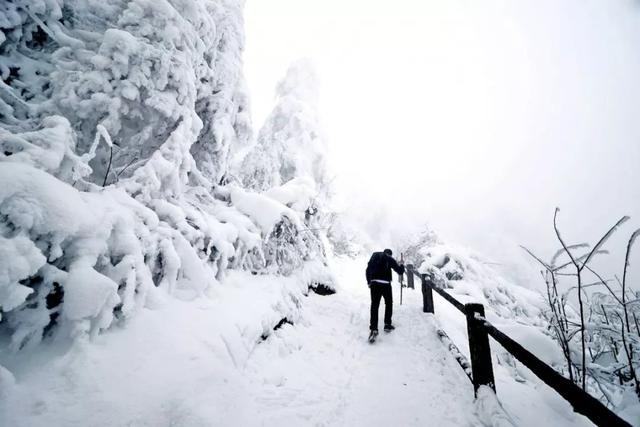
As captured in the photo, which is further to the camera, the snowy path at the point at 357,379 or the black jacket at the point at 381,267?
the black jacket at the point at 381,267

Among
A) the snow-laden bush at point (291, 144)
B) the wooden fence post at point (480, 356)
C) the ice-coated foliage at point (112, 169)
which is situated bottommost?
the wooden fence post at point (480, 356)

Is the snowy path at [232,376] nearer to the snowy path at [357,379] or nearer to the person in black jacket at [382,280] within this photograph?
the snowy path at [357,379]

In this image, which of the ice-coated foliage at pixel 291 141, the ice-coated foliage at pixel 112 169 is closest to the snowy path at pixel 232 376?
the ice-coated foliage at pixel 112 169

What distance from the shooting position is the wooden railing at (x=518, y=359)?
1817 millimetres

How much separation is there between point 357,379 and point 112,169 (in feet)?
17.2

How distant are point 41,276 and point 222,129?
5231mm

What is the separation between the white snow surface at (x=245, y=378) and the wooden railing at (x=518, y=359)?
279 millimetres

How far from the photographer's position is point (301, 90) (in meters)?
25.0

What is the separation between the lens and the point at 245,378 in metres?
3.46

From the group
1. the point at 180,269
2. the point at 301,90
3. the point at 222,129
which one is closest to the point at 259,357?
the point at 180,269

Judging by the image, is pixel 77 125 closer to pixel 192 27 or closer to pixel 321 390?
pixel 192 27

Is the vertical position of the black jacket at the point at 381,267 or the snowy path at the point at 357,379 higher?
the black jacket at the point at 381,267

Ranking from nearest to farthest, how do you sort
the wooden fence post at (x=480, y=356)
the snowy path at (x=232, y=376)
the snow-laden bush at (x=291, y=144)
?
1. the snowy path at (x=232, y=376)
2. the wooden fence post at (x=480, y=356)
3. the snow-laden bush at (x=291, y=144)

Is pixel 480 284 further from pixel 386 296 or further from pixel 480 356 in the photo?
pixel 480 356
